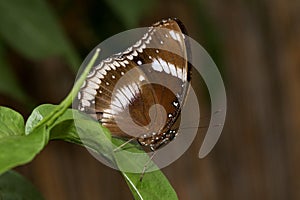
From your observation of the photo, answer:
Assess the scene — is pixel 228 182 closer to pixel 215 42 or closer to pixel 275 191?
pixel 275 191

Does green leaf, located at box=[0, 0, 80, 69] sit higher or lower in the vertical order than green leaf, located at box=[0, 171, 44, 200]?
higher

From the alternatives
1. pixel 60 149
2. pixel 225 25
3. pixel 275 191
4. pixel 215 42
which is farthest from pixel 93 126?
pixel 275 191

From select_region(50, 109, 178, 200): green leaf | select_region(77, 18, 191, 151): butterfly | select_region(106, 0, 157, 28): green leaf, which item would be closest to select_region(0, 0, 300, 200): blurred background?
select_region(106, 0, 157, 28): green leaf

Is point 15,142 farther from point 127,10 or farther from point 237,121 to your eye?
point 237,121

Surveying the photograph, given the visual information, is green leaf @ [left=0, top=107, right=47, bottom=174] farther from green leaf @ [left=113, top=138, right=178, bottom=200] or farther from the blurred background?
the blurred background

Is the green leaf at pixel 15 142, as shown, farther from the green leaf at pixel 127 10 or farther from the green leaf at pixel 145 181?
the green leaf at pixel 127 10
